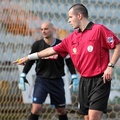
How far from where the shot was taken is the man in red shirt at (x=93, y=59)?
4.08 m

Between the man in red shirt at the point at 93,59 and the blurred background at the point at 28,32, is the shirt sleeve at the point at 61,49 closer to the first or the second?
the man in red shirt at the point at 93,59

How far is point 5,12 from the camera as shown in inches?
292

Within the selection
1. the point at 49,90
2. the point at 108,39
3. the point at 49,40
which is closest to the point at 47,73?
the point at 49,90

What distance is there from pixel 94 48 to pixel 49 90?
1.64 metres

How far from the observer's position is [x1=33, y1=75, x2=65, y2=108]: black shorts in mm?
5527

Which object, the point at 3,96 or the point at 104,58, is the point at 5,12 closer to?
the point at 3,96

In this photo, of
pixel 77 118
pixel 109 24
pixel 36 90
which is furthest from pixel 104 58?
pixel 77 118

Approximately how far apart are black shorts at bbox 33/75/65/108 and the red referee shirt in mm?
1390

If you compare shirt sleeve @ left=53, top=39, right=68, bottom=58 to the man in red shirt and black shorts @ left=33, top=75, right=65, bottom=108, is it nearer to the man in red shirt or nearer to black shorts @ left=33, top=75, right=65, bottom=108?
the man in red shirt

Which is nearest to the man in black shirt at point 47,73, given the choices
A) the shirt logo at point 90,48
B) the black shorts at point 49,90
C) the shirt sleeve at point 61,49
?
the black shorts at point 49,90

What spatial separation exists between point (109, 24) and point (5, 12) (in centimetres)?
191

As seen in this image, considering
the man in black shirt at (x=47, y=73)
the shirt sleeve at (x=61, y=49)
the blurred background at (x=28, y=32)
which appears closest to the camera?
the shirt sleeve at (x=61, y=49)

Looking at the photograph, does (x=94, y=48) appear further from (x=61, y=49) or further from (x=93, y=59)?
(x=61, y=49)

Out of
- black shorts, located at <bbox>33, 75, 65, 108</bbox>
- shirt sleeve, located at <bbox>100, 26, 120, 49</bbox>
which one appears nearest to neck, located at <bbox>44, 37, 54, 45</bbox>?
black shorts, located at <bbox>33, 75, 65, 108</bbox>
